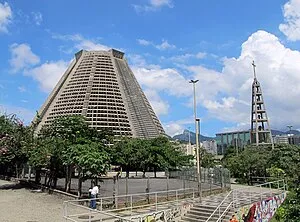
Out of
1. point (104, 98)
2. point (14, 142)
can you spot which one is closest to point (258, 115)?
point (104, 98)

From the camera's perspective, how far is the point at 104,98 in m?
111

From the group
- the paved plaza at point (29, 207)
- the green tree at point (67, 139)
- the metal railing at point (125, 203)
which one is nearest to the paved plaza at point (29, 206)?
the paved plaza at point (29, 207)

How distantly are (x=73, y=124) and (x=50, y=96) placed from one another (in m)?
108

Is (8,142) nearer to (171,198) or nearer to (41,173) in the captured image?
(41,173)

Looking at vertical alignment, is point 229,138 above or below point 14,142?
above

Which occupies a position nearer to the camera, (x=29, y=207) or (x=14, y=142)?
(x=29, y=207)

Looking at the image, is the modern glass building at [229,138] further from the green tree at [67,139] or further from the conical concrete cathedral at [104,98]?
the green tree at [67,139]

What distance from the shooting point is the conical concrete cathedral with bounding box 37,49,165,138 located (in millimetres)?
104312

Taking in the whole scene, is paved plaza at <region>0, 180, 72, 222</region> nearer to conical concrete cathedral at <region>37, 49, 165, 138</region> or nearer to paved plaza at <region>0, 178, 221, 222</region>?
paved plaza at <region>0, 178, 221, 222</region>

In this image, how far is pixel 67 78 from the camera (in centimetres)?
12706

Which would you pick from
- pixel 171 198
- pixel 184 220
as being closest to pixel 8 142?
pixel 171 198

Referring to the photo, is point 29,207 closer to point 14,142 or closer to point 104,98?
point 14,142

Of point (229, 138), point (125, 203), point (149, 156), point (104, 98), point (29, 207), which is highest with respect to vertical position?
point (104, 98)

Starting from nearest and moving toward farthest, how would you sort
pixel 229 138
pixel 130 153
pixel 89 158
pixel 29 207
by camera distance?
pixel 29 207 → pixel 89 158 → pixel 130 153 → pixel 229 138
